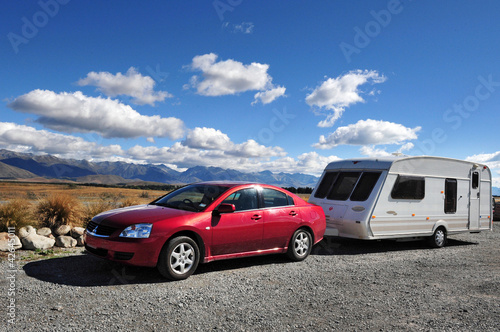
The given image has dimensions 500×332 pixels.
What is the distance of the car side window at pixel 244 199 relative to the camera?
6883 millimetres

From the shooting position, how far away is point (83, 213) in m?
10.1

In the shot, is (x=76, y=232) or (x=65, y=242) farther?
(x=76, y=232)

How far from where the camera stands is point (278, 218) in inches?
288

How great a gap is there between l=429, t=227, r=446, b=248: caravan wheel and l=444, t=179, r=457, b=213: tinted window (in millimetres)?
624

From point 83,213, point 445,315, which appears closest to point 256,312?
point 445,315

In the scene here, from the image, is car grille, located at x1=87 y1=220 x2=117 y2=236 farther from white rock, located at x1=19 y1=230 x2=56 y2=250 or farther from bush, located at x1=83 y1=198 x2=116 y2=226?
bush, located at x1=83 y1=198 x2=116 y2=226

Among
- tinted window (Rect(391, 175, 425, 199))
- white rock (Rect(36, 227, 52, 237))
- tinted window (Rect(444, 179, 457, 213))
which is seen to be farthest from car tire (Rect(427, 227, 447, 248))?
white rock (Rect(36, 227, 52, 237))

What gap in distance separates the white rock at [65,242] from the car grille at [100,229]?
252 cm

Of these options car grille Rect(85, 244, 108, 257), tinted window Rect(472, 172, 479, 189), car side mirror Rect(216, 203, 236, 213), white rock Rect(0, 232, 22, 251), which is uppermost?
tinted window Rect(472, 172, 479, 189)

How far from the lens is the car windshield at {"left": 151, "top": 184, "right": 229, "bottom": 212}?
6664 millimetres

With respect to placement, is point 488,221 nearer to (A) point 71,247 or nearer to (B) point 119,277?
(B) point 119,277

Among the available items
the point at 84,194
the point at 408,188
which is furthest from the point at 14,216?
the point at 84,194

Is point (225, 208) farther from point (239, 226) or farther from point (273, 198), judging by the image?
point (273, 198)

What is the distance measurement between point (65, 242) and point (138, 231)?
11.8 feet
